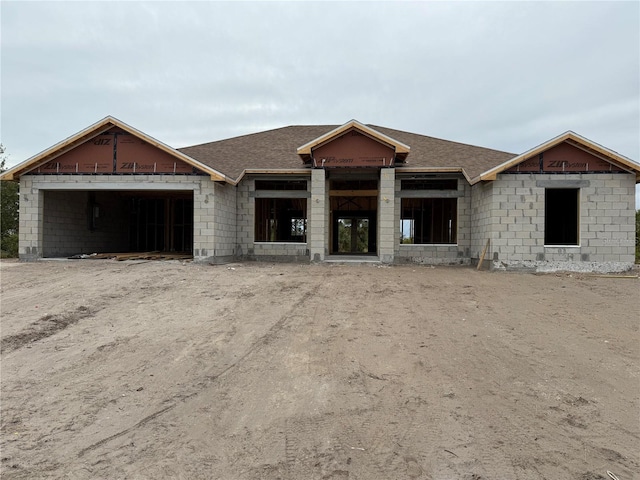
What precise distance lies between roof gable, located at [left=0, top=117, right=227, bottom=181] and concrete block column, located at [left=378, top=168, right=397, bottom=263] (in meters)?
7.13

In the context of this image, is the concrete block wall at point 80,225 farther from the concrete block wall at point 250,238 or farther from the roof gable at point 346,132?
the roof gable at point 346,132

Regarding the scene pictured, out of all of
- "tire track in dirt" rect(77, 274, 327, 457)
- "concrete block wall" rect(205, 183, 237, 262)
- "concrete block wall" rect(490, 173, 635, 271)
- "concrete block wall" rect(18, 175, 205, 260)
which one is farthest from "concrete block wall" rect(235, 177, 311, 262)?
"tire track in dirt" rect(77, 274, 327, 457)

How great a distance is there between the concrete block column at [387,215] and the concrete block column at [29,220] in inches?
507

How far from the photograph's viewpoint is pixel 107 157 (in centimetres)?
1568

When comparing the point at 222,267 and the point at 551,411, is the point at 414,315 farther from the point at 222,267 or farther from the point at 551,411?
the point at 222,267

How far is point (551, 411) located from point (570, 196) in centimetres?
1557

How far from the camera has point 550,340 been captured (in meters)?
6.96

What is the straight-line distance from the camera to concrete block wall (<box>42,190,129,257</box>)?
16.7 metres

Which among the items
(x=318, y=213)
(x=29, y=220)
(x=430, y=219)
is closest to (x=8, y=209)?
(x=29, y=220)

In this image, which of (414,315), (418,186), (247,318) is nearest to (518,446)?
(414,315)

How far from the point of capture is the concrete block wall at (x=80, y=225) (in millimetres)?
16688

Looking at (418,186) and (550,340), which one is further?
(418,186)

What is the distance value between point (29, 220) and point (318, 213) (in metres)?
10.8

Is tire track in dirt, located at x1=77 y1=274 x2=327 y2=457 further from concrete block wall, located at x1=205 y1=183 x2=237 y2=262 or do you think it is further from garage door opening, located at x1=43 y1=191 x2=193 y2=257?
garage door opening, located at x1=43 y1=191 x2=193 y2=257
